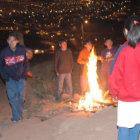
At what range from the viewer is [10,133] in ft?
15.8

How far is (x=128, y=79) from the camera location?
2.54 metres

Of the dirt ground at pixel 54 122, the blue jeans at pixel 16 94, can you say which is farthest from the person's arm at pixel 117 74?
the blue jeans at pixel 16 94

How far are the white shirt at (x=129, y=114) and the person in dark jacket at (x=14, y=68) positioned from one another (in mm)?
3210

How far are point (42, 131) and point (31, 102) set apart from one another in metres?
3.03

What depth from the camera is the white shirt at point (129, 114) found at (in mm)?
2637

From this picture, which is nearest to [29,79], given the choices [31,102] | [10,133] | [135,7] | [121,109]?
[31,102]

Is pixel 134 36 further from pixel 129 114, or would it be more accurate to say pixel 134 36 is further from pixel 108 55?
pixel 108 55

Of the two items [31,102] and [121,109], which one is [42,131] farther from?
[31,102]

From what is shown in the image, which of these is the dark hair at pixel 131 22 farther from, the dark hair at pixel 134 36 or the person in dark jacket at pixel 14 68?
the person in dark jacket at pixel 14 68

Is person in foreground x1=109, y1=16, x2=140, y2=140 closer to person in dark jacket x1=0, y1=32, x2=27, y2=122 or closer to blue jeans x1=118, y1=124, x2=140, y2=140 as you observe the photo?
blue jeans x1=118, y1=124, x2=140, y2=140

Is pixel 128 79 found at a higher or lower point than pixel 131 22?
lower

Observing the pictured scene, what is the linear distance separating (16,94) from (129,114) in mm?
3487

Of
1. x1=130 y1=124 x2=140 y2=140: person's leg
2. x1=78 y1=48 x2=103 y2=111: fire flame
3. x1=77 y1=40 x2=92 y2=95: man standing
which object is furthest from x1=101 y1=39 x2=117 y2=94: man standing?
x1=130 y1=124 x2=140 y2=140: person's leg

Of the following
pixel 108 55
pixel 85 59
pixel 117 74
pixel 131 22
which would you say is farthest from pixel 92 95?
pixel 131 22
